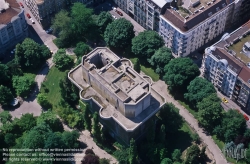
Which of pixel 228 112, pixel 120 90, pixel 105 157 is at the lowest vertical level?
pixel 105 157

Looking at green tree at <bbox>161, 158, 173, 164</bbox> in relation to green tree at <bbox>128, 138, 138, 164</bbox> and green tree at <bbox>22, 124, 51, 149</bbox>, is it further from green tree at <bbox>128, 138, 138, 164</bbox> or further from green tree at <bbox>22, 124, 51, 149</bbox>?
green tree at <bbox>22, 124, 51, 149</bbox>

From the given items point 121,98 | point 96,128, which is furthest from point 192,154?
point 96,128

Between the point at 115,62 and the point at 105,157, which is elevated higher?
the point at 115,62

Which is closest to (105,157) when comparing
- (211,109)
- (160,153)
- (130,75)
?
(160,153)

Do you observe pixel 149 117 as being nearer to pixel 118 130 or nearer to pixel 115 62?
pixel 118 130

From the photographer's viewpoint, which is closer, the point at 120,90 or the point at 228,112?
the point at 120,90

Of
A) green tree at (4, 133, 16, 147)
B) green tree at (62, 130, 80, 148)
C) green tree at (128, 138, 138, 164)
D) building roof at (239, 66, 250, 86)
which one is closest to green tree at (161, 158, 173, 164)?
green tree at (128, 138, 138, 164)

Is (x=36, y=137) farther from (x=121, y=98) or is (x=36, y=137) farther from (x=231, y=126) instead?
(x=231, y=126)
